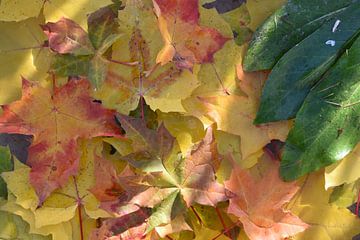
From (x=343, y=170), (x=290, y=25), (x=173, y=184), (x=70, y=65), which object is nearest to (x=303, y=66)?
(x=290, y=25)

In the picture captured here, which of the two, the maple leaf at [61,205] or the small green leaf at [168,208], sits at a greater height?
the small green leaf at [168,208]

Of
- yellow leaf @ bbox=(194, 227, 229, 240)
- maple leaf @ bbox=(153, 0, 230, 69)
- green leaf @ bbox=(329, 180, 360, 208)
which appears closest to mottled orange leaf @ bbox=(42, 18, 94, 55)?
maple leaf @ bbox=(153, 0, 230, 69)

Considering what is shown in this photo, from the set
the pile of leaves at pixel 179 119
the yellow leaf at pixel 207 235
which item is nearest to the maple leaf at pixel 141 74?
the pile of leaves at pixel 179 119

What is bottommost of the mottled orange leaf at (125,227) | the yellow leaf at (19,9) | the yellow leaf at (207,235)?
the yellow leaf at (207,235)

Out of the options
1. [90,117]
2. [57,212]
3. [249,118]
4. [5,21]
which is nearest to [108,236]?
[57,212]

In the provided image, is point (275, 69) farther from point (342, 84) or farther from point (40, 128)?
point (40, 128)

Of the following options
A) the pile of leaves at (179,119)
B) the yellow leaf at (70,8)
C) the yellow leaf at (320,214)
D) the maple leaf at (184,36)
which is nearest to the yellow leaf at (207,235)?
the pile of leaves at (179,119)

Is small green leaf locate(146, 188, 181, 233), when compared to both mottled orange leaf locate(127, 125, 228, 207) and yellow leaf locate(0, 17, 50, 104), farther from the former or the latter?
yellow leaf locate(0, 17, 50, 104)

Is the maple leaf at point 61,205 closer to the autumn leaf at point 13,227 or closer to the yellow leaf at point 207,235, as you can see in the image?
the autumn leaf at point 13,227
